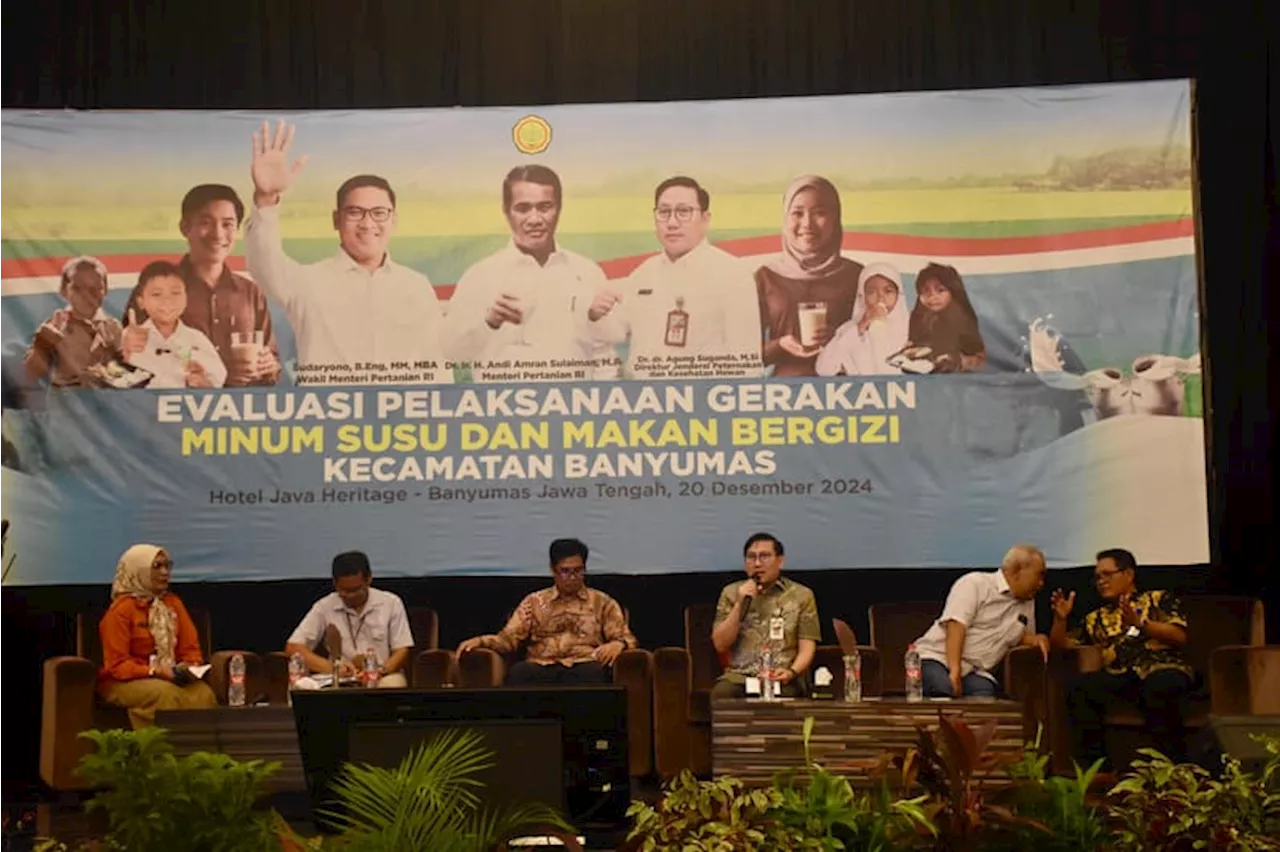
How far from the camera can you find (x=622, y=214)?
6230 mm

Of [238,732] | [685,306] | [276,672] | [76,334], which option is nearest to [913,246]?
[685,306]

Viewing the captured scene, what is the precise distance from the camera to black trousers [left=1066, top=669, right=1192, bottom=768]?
18.6 feet

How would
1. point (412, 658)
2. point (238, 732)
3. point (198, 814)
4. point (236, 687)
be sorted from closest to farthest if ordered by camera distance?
point (198, 814) → point (238, 732) → point (236, 687) → point (412, 658)

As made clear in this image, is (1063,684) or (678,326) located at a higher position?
(678,326)

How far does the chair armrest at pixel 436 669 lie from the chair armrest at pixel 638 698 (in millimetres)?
637

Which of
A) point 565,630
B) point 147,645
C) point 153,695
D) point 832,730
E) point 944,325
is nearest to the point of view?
point 832,730

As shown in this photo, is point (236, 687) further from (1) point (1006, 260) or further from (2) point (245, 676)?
(1) point (1006, 260)

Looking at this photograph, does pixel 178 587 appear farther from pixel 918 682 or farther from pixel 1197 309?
pixel 1197 309

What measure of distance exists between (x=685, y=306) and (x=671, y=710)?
63.2 inches

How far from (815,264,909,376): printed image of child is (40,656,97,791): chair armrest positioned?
303cm

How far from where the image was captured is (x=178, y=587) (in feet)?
20.3

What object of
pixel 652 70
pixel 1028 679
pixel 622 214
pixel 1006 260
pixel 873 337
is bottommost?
pixel 1028 679

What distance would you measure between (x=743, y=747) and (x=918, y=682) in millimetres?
811

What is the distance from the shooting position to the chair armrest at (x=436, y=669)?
5875 mm
